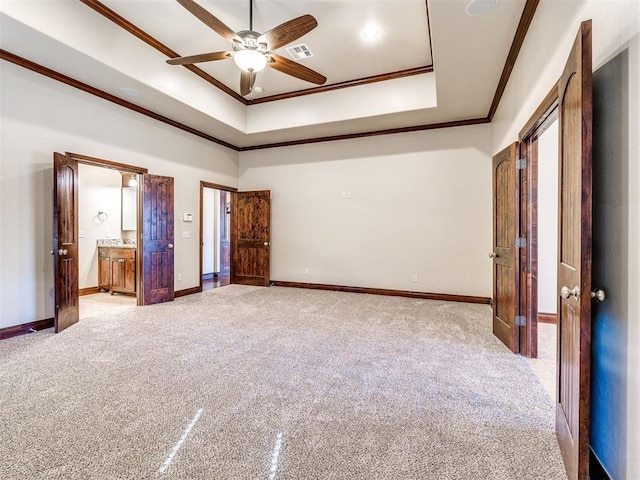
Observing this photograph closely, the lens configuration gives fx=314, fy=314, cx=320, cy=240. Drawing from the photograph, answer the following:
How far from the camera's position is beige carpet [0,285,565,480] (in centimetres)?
160

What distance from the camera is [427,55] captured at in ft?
14.0

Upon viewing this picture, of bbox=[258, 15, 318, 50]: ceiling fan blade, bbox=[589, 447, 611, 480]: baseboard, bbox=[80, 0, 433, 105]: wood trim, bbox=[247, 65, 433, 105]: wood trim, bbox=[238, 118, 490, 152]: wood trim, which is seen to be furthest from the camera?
bbox=[238, 118, 490, 152]: wood trim

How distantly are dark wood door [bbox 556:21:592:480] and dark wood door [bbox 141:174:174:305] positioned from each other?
518cm

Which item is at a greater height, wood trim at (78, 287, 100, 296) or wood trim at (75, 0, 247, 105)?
wood trim at (75, 0, 247, 105)

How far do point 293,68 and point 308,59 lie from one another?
3.94 feet

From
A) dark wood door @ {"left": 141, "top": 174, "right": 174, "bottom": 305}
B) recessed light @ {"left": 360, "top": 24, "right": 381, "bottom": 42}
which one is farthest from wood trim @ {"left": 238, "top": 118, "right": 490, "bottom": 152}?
dark wood door @ {"left": 141, "top": 174, "right": 174, "bottom": 305}

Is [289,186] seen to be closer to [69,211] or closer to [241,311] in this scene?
[241,311]

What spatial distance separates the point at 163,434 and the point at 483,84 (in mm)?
4813

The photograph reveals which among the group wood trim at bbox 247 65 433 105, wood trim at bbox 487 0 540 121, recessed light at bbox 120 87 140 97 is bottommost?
wood trim at bbox 487 0 540 121

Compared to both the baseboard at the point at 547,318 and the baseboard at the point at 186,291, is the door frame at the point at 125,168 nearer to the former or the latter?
the baseboard at the point at 186,291

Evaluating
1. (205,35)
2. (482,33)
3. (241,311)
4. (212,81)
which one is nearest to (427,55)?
(482,33)

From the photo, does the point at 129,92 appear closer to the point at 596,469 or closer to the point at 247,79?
the point at 247,79

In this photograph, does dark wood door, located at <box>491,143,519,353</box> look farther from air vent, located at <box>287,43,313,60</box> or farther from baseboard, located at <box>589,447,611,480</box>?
air vent, located at <box>287,43,313,60</box>

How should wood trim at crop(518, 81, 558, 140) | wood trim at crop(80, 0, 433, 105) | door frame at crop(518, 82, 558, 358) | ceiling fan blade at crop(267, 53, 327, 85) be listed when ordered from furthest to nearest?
wood trim at crop(80, 0, 433, 105) < ceiling fan blade at crop(267, 53, 327, 85) < door frame at crop(518, 82, 558, 358) < wood trim at crop(518, 81, 558, 140)
